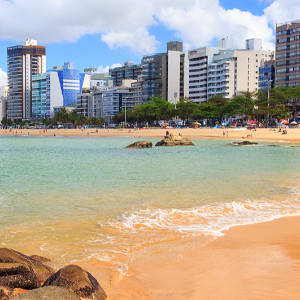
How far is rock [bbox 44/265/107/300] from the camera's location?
4.71 m

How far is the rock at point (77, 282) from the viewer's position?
471 centimetres

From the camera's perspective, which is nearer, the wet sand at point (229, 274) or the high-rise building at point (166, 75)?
the wet sand at point (229, 274)

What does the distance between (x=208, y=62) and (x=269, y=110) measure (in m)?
57.0

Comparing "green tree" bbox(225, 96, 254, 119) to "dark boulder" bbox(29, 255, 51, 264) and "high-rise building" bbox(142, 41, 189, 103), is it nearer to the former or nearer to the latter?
"high-rise building" bbox(142, 41, 189, 103)

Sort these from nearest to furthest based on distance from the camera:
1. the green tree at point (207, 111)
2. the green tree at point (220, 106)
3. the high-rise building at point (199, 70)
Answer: the green tree at point (220, 106)
the green tree at point (207, 111)
the high-rise building at point (199, 70)

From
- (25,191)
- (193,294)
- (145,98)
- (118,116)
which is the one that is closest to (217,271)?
(193,294)

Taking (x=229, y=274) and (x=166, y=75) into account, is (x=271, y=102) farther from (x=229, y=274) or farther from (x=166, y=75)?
(x=229, y=274)

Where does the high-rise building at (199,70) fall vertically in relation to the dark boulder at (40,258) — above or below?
above

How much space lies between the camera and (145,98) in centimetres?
15712

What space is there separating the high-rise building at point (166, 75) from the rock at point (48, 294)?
149 m

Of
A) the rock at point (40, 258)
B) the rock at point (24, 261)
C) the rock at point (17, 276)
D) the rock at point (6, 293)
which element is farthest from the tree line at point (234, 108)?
the rock at point (6, 293)

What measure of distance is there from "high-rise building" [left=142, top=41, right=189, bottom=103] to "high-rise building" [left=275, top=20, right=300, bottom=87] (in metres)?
41.5

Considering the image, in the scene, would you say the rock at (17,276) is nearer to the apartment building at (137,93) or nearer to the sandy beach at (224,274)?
the sandy beach at (224,274)

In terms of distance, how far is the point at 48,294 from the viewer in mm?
4012
